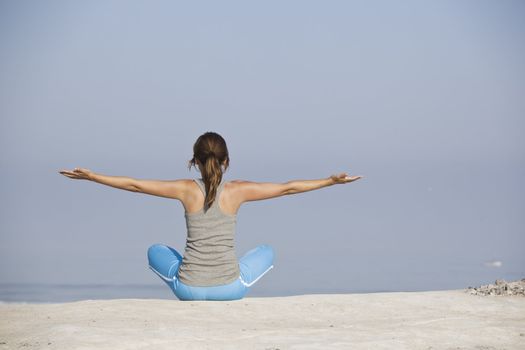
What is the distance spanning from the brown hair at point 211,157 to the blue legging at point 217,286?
0.62 metres

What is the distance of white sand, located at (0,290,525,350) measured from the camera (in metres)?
5.87

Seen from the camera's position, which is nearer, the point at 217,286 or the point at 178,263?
the point at 217,286

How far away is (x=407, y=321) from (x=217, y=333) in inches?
57.7

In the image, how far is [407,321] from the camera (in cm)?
686

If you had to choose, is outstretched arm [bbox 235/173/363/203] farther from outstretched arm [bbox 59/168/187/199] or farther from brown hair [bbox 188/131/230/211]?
outstretched arm [bbox 59/168/187/199]

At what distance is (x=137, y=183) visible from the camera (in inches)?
280

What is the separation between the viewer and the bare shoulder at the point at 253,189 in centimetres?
721

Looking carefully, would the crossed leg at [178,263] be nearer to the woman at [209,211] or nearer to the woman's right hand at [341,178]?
the woman at [209,211]

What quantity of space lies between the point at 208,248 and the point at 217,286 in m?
0.28

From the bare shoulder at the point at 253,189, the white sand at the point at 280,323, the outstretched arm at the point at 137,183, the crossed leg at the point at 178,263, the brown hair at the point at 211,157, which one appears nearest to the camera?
the white sand at the point at 280,323

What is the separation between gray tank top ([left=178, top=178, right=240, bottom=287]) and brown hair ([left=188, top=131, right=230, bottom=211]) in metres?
0.09

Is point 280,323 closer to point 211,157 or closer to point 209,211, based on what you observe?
point 209,211

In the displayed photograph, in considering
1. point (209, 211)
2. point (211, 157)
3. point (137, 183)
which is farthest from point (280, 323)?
point (137, 183)

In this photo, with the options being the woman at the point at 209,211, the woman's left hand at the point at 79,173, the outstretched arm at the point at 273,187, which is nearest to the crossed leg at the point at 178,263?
the woman at the point at 209,211
